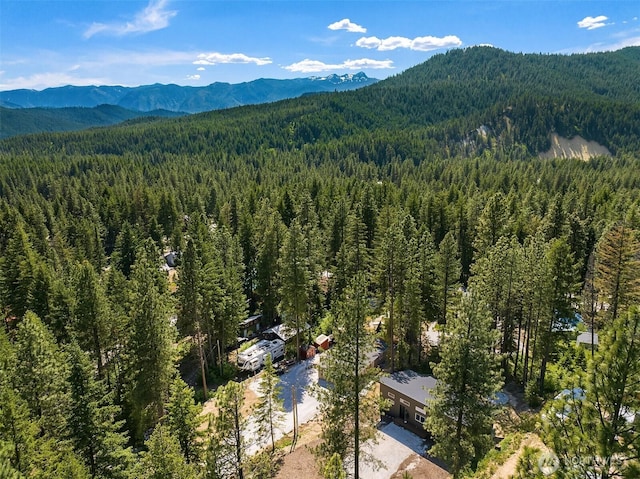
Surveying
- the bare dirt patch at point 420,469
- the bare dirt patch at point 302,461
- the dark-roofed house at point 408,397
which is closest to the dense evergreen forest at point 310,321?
the bare dirt patch at point 420,469

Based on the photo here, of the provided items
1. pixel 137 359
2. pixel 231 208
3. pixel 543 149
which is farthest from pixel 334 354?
pixel 543 149

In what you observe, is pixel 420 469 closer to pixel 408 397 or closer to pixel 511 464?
pixel 408 397

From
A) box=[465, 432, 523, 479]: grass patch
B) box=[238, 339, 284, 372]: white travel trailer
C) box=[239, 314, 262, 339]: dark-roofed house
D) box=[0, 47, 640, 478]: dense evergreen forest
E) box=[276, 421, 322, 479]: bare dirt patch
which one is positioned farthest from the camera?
box=[239, 314, 262, 339]: dark-roofed house

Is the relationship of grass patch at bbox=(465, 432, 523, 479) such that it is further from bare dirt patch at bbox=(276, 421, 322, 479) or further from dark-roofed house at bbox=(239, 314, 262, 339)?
dark-roofed house at bbox=(239, 314, 262, 339)

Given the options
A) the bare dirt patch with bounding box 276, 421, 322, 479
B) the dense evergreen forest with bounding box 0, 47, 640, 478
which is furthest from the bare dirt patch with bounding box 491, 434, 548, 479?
the bare dirt patch with bounding box 276, 421, 322, 479

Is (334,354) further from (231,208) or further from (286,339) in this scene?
(231,208)

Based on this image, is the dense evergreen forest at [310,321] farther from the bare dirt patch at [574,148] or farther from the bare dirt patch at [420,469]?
the bare dirt patch at [574,148]

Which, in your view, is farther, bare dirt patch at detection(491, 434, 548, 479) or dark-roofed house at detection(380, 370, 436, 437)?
dark-roofed house at detection(380, 370, 436, 437)
